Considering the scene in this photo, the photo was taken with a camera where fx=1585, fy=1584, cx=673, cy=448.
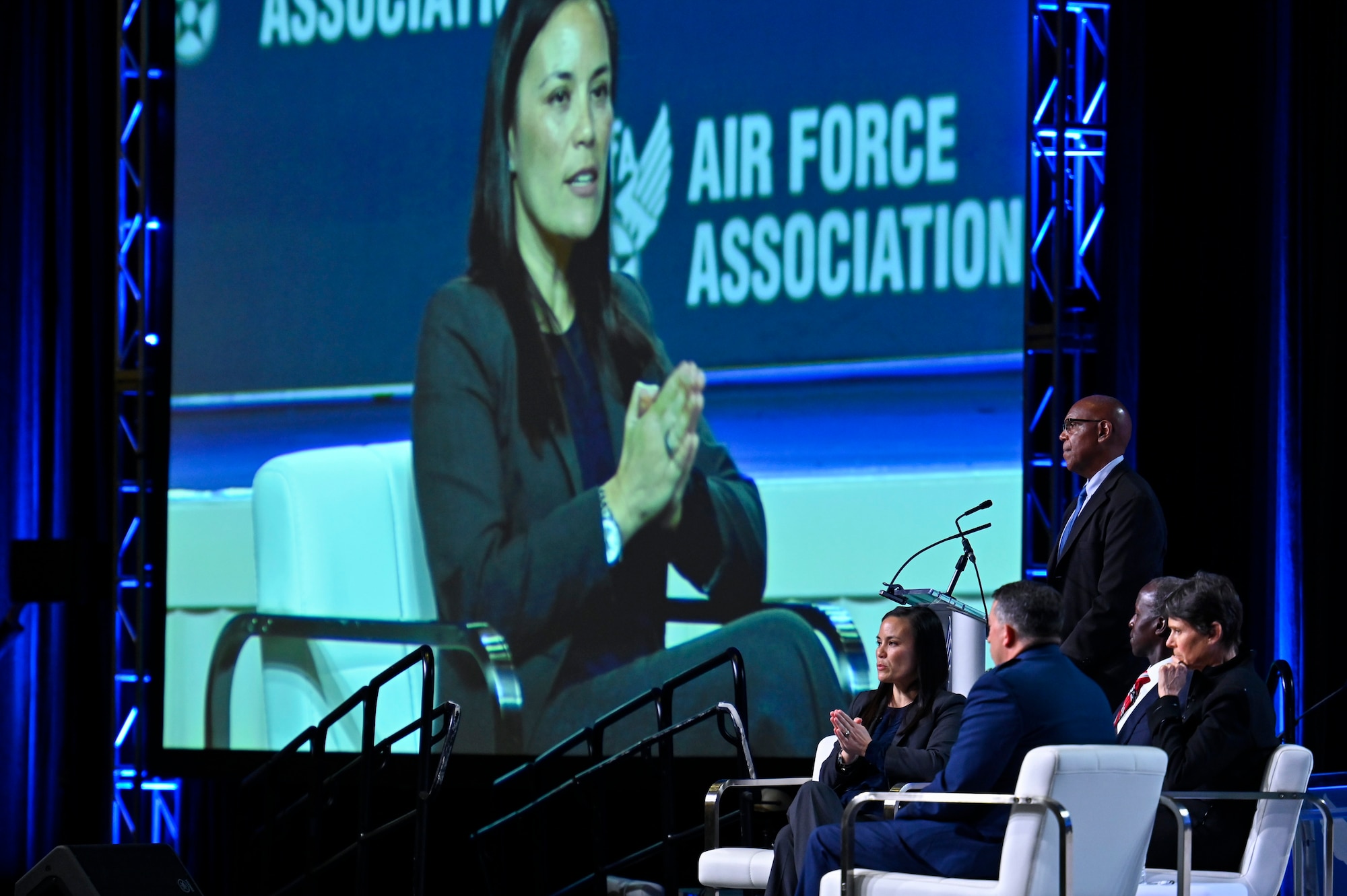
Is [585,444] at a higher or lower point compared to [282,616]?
higher

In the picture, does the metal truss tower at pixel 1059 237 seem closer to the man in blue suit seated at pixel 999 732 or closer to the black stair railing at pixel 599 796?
the black stair railing at pixel 599 796

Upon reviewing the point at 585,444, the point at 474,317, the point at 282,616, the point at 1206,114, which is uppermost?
the point at 1206,114

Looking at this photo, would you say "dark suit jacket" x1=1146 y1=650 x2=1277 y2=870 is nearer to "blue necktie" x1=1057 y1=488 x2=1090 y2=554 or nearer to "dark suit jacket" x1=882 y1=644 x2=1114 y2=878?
"dark suit jacket" x1=882 y1=644 x2=1114 y2=878

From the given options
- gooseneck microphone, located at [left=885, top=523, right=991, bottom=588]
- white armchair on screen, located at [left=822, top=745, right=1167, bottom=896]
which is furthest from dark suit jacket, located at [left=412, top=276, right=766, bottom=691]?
white armchair on screen, located at [left=822, top=745, right=1167, bottom=896]

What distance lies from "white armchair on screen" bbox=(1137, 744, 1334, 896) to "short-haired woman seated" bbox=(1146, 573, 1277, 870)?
47 millimetres

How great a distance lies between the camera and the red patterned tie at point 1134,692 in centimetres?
440

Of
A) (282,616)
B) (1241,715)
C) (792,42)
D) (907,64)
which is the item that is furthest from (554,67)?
(1241,715)

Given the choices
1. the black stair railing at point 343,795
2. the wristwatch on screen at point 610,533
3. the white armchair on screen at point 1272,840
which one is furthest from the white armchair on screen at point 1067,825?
the wristwatch on screen at point 610,533

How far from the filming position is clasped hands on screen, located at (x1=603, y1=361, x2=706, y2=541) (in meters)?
6.53

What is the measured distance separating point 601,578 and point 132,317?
2.55m

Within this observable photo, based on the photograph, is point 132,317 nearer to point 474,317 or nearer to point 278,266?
point 278,266

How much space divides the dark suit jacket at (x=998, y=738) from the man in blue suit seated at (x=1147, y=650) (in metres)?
0.58

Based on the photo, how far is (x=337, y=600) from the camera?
6.84m

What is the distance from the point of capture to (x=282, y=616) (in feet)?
22.7
